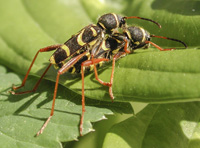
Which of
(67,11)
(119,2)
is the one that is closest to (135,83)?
(119,2)

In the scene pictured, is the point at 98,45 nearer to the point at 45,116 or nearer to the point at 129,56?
the point at 129,56

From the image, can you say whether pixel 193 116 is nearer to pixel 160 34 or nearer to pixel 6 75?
pixel 160 34

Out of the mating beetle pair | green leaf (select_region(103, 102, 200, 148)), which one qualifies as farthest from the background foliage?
the mating beetle pair

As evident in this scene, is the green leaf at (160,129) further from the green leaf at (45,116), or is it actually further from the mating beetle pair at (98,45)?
the mating beetle pair at (98,45)

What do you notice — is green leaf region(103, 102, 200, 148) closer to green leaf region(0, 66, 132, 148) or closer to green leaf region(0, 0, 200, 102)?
green leaf region(0, 66, 132, 148)

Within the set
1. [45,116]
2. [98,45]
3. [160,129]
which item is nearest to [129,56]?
→ [98,45]

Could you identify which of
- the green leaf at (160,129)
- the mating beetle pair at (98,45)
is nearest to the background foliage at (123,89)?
the green leaf at (160,129)

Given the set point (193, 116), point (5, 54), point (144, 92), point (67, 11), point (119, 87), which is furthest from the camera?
point (67, 11)
